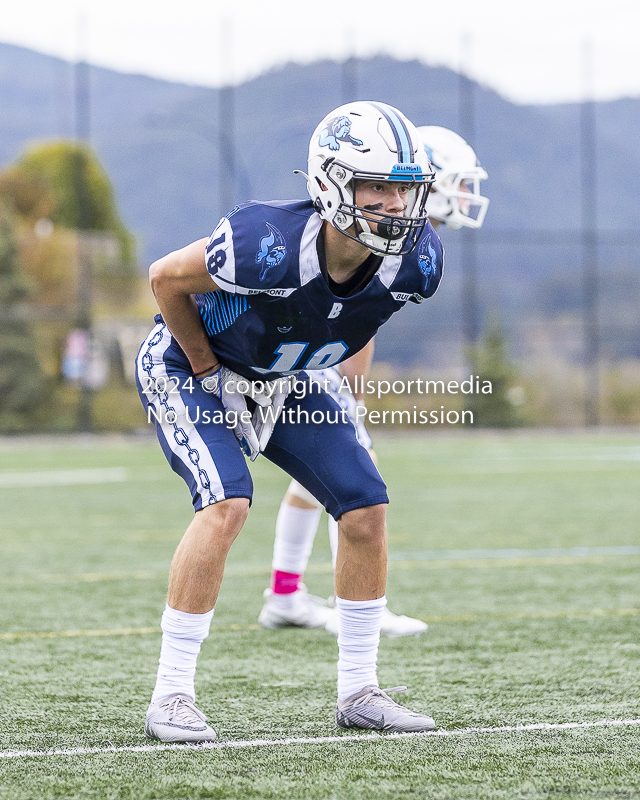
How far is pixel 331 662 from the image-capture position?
400 centimetres

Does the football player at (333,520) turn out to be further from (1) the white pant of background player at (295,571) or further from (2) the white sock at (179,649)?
(2) the white sock at (179,649)

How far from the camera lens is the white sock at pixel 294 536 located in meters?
4.69

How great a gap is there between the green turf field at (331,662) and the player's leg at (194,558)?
5.0 inches

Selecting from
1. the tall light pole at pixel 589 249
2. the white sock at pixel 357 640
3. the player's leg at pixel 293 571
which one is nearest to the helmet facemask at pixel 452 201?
the player's leg at pixel 293 571

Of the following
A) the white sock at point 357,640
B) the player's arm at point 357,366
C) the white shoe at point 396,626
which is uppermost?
the player's arm at point 357,366

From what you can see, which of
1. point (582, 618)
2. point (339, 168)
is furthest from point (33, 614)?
point (339, 168)

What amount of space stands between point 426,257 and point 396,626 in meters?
1.89

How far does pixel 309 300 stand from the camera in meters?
3.02

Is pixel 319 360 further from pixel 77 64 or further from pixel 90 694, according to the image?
pixel 77 64

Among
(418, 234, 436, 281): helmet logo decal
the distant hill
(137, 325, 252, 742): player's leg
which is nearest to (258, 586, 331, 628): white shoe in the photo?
(137, 325, 252, 742): player's leg

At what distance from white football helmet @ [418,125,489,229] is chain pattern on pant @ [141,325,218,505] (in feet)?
5.07

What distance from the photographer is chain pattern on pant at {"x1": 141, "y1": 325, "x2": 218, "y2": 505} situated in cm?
310

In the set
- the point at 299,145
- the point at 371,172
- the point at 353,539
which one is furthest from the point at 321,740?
the point at 299,145

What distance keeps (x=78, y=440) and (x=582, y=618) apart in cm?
1687
